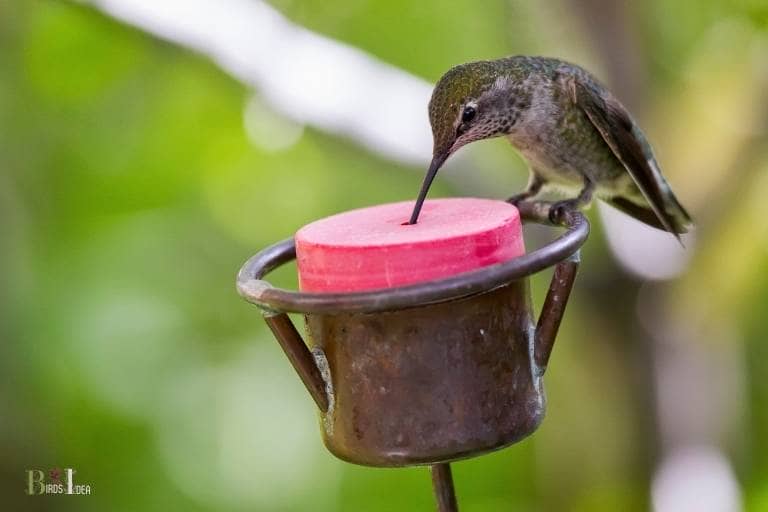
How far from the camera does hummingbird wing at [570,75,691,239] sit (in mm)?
3113

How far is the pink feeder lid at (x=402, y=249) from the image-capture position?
1.94 m

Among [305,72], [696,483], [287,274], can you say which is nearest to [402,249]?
[305,72]

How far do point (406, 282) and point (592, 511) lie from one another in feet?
16.4

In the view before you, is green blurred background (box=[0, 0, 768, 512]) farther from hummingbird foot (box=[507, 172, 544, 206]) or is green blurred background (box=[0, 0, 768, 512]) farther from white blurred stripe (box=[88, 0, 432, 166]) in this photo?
hummingbird foot (box=[507, 172, 544, 206])

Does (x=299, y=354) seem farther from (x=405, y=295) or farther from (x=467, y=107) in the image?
(x=467, y=107)

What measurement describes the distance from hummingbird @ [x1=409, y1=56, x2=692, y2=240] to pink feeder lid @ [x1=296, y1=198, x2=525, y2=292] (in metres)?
0.59

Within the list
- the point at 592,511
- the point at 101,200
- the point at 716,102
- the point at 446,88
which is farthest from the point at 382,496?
the point at 446,88

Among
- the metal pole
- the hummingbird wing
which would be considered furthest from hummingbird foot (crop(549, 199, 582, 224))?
the metal pole

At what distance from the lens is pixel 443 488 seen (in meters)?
2.06

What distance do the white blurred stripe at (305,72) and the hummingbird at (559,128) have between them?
1.32 metres

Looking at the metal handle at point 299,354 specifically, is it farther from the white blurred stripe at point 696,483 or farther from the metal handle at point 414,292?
the white blurred stripe at point 696,483

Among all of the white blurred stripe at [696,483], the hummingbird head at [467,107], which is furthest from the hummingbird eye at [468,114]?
the white blurred stripe at [696,483]

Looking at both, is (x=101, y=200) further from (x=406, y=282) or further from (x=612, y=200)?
(x=406, y=282)
